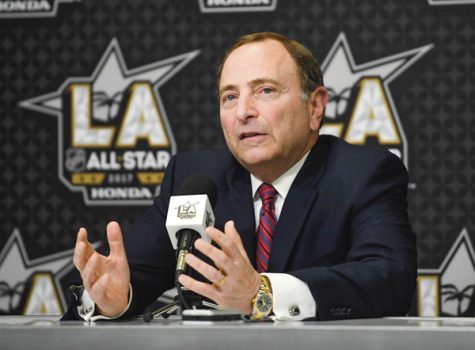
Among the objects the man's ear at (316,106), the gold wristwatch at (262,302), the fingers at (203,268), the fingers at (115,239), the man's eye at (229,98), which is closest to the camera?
the fingers at (203,268)

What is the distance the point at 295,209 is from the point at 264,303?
616 millimetres

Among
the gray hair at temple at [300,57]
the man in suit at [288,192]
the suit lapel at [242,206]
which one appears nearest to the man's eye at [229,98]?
the man in suit at [288,192]

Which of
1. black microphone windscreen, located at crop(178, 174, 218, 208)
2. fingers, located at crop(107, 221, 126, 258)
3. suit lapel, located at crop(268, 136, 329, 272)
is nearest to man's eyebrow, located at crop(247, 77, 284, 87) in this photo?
suit lapel, located at crop(268, 136, 329, 272)

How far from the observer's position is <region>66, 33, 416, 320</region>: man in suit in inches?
78.7

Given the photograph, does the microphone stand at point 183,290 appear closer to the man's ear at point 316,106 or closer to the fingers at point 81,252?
the fingers at point 81,252

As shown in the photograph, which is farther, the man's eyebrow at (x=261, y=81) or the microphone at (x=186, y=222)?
the man's eyebrow at (x=261, y=81)

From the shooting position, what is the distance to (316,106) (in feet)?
7.61

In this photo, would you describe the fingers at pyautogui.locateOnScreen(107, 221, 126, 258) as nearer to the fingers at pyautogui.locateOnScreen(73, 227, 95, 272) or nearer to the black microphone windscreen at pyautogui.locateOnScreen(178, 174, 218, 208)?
the fingers at pyautogui.locateOnScreen(73, 227, 95, 272)

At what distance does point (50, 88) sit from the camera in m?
3.33

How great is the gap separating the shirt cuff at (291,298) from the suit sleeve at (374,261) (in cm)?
2

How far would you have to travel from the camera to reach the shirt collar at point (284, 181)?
223 cm

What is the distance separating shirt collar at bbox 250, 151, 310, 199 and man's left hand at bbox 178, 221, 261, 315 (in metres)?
0.69

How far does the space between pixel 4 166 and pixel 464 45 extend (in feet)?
6.73

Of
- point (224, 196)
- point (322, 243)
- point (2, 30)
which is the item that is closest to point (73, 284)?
point (224, 196)
